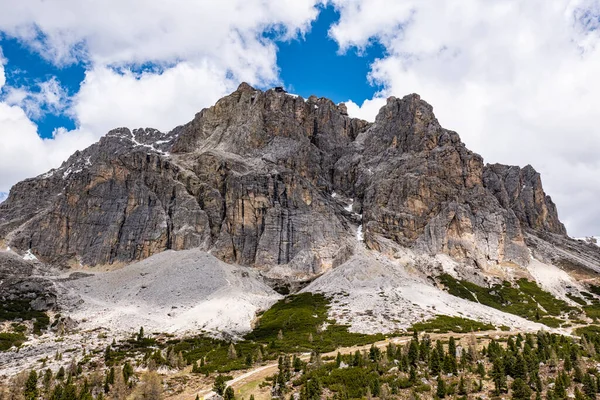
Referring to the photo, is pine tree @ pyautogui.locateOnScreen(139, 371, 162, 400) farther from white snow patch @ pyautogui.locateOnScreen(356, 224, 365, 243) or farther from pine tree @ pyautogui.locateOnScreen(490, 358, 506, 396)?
white snow patch @ pyautogui.locateOnScreen(356, 224, 365, 243)

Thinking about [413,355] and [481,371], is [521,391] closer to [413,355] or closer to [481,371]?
[481,371]

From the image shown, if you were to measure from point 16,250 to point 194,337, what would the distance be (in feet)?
359

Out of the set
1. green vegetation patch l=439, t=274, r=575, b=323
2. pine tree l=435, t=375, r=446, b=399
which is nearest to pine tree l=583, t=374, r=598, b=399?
pine tree l=435, t=375, r=446, b=399

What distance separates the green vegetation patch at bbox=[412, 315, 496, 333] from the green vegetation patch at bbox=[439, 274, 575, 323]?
92.7 ft

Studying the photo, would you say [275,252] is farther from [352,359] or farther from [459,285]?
[352,359]

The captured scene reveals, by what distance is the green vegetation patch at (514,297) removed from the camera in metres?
110

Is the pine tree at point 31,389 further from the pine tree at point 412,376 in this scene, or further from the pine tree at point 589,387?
the pine tree at point 589,387

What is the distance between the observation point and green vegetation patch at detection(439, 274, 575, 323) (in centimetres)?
10996

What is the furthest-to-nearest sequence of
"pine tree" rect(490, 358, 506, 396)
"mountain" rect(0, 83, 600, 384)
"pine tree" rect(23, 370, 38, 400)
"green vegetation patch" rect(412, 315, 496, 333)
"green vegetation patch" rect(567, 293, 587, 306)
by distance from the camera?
1. "green vegetation patch" rect(567, 293, 587, 306)
2. "mountain" rect(0, 83, 600, 384)
3. "green vegetation patch" rect(412, 315, 496, 333)
4. "pine tree" rect(23, 370, 38, 400)
5. "pine tree" rect(490, 358, 506, 396)

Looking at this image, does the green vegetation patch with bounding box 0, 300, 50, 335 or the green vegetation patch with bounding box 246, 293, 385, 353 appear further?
the green vegetation patch with bounding box 0, 300, 50, 335

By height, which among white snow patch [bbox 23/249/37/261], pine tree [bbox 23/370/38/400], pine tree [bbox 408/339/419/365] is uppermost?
white snow patch [bbox 23/249/37/261]

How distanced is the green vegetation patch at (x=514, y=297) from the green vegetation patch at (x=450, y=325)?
28264 mm

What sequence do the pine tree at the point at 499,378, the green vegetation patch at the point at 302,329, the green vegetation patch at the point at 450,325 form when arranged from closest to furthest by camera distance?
the pine tree at the point at 499,378 → the green vegetation patch at the point at 302,329 → the green vegetation patch at the point at 450,325

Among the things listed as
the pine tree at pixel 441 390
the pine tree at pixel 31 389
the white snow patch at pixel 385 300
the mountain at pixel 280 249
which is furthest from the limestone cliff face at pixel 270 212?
the pine tree at pixel 441 390
